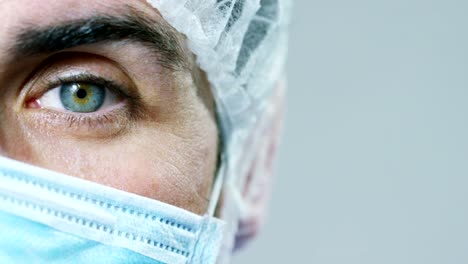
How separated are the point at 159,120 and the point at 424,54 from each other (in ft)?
4.60

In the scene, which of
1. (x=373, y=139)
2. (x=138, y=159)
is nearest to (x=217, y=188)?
(x=138, y=159)

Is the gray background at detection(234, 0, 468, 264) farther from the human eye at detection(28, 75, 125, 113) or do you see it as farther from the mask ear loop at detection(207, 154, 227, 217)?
the human eye at detection(28, 75, 125, 113)

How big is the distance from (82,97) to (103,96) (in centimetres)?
3

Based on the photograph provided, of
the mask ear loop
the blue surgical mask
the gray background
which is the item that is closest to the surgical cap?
the mask ear loop

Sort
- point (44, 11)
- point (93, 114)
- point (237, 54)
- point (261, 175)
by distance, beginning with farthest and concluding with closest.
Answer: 1. point (261, 175)
2. point (237, 54)
3. point (93, 114)
4. point (44, 11)

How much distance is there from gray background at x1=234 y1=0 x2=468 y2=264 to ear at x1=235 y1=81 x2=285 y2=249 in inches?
22.6

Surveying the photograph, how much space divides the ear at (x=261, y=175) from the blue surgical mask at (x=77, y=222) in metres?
0.53

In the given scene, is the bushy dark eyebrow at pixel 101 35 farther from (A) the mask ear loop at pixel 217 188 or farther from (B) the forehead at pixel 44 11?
(A) the mask ear loop at pixel 217 188

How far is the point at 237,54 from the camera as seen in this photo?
1205 millimetres

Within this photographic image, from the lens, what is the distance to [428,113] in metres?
2.30

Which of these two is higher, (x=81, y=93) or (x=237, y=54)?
(x=237, y=54)

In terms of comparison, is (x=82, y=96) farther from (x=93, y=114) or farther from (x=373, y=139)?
(x=373, y=139)

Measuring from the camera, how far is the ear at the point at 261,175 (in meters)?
1.62

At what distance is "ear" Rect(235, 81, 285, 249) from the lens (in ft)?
5.30
